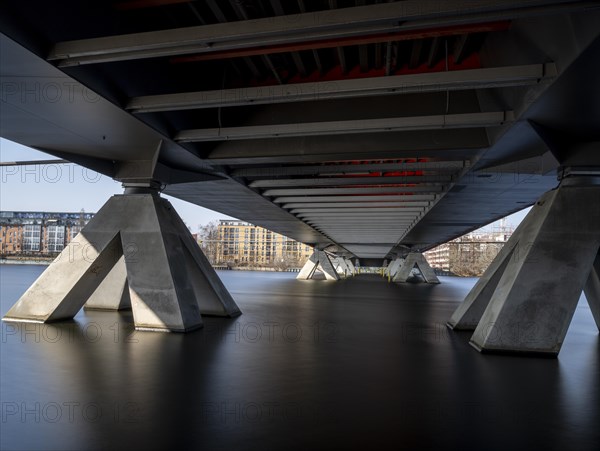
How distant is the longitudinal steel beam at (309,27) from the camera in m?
4.92

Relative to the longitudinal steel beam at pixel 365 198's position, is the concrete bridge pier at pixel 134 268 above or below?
below

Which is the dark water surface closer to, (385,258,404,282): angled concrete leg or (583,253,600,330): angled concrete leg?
(583,253,600,330): angled concrete leg

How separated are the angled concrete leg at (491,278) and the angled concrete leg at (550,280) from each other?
16.1 inches

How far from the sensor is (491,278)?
38.1 ft

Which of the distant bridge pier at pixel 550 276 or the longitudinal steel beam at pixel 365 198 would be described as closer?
the distant bridge pier at pixel 550 276

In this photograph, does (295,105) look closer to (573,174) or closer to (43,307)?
(573,174)

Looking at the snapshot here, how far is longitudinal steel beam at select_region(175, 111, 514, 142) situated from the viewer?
27.3 ft

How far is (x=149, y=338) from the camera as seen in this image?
33.2 feet

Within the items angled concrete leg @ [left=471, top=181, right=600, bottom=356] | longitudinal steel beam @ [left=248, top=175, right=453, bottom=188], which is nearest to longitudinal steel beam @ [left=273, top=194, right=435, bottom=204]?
longitudinal steel beam @ [left=248, top=175, right=453, bottom=188]

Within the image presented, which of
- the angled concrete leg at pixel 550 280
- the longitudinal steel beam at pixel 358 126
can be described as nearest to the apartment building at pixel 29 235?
the longitudinal steel beam at pixel 358 126

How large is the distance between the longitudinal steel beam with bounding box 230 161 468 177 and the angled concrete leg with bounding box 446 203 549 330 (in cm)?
221

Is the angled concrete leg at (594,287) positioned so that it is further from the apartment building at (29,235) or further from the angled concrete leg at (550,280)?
the apartment building at (29,235)

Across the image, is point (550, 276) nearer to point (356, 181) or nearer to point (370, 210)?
point (356, 181)

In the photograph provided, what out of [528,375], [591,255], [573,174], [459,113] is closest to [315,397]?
[528,375]
